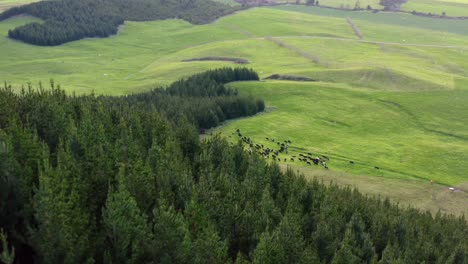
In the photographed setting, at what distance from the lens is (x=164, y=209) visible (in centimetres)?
4025

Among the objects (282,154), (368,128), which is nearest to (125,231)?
(282,154)

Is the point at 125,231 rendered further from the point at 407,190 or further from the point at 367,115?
the point at 367,115

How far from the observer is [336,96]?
15125 cm

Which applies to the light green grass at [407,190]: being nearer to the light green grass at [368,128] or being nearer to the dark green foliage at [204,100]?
the light green grass at [368,128]

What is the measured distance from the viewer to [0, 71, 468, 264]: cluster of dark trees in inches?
1469

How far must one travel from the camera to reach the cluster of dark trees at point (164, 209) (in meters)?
37.3

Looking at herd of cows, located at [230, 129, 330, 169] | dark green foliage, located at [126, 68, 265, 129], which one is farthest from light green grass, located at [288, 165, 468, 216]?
dark green foliage, located at [126, 68, 265, 129]

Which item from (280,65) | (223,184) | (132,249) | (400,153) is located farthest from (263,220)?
(280,65)

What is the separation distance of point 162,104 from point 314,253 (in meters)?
87.2

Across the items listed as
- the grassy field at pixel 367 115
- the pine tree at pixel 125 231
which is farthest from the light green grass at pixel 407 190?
the pine tree at pixel 125 231

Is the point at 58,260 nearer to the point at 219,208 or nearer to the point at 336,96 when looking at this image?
the point at 219,208

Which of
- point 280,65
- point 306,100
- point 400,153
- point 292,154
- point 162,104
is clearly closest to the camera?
point 292,154

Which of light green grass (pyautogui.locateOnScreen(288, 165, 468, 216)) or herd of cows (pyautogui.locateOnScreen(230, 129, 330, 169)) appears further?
herd of cows (pyautogui.locateOnScreen(230, 129, 330, 169))

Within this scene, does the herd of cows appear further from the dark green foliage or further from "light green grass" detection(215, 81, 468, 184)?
the dark green foliage
